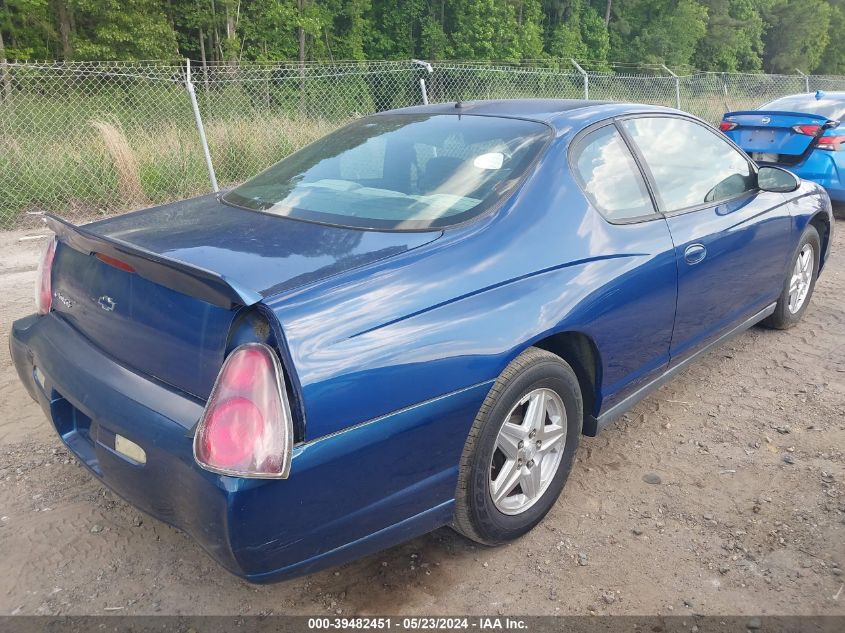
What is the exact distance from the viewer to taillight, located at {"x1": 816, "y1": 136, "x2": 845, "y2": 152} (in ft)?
24.8

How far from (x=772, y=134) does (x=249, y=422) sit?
781 centimetres

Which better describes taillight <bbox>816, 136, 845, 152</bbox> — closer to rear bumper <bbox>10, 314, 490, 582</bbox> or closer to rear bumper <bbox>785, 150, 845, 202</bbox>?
rear bumper <bbox>785, 150, 845, 202</bbox>

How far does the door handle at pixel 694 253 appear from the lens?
3.01m

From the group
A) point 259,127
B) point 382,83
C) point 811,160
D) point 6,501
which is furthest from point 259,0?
point 6,501

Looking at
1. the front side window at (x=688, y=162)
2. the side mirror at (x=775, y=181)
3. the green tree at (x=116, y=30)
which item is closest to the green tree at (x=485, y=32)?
the green tree at (x=116, y=30)

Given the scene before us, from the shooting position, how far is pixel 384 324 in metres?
1.93

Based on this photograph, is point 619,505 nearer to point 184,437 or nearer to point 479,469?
point 479,469

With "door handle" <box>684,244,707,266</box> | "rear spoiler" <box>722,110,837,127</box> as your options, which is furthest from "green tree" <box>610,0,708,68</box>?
"door handle" <box>684,244,707,266</box>

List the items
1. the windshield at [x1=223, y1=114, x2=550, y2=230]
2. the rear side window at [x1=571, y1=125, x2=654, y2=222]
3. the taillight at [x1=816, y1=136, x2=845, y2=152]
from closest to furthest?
the windshield at [x1=223, y1=114, x2=550, y2=230] < the rear side window at [x1=571, y1=125, x2=654, y2=222] < the taillight at [x1=816, y1=136, x2=845, y2=152]

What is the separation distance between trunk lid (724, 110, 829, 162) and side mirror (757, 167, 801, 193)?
4.15 m

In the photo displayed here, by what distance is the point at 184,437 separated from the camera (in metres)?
1.81

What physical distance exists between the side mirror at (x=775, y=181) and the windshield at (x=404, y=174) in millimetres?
1649

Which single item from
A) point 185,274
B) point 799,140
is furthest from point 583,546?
point 799,140

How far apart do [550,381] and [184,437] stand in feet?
4.11
